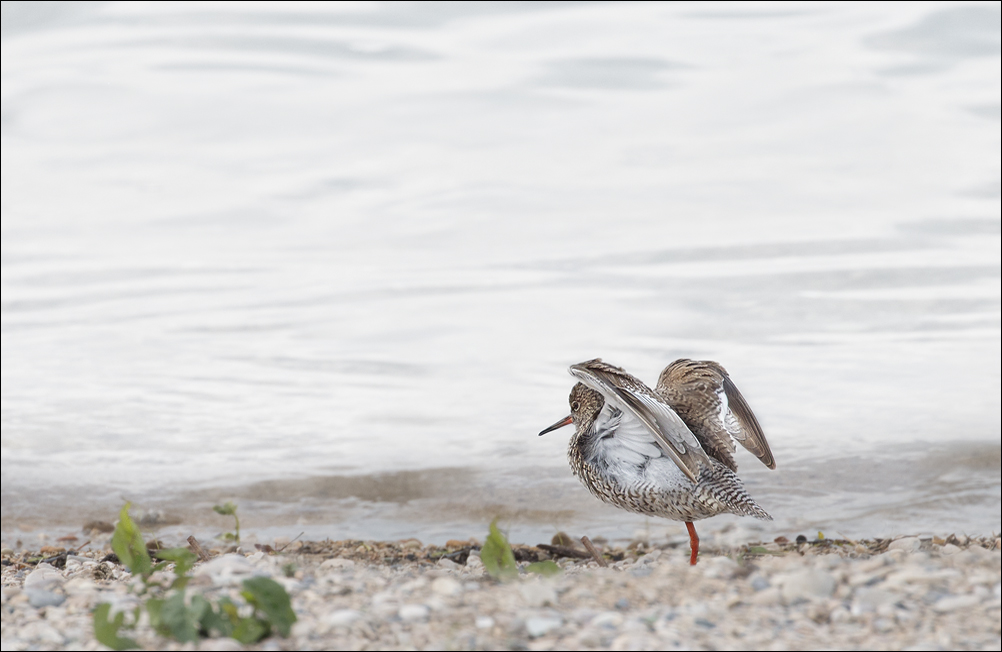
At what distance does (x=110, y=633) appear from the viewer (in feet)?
9.34

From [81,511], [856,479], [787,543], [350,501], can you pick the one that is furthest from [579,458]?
[81,511]

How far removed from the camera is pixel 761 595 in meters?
3.17

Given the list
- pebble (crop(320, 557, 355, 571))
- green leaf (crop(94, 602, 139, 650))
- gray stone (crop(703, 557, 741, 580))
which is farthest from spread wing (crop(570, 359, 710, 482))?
green leaf (crop(94, 602, 139, 650))

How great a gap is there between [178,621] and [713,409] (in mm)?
3275

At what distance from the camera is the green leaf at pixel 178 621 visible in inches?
113

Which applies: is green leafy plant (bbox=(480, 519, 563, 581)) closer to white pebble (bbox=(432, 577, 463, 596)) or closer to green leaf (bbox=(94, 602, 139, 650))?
white pebble (bbox=(432, 577, 463, 596))

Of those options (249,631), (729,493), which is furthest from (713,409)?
(249,631)

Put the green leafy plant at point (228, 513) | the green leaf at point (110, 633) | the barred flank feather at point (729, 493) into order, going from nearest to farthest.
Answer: the green leaf at point (110, 633) → the barred flank feather at point (729, 493) → the green leafy plant at point (228, 513)

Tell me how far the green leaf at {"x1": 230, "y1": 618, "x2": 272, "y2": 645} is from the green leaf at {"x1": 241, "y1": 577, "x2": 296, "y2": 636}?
0.04 meters

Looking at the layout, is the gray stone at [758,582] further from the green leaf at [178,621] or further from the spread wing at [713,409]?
the green leaf at [178,621]

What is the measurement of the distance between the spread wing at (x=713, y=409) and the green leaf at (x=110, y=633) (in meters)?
3.11

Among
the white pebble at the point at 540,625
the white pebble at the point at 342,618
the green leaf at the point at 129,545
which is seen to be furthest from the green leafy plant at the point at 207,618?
the white pebble at the point at 540,625

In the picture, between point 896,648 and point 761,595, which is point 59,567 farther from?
point 896,648

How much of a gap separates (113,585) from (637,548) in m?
3.31
